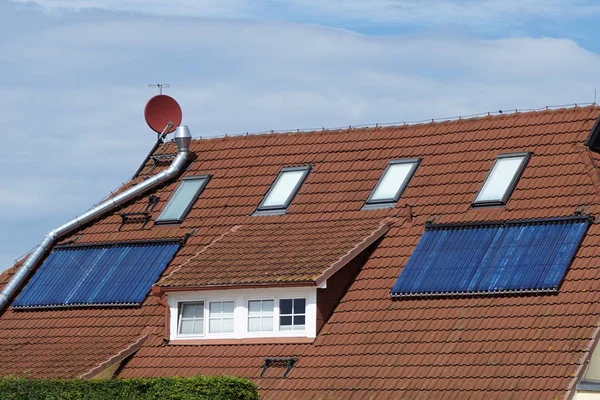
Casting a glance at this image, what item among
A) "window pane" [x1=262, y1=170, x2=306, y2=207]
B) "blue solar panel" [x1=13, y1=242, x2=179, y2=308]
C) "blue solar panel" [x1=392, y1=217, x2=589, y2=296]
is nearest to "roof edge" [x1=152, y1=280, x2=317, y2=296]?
"blue solar panel" [x1=13, y1=242, x2=179, y2=308]

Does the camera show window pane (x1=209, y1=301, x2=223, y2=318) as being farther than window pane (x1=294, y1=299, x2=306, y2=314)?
Yes

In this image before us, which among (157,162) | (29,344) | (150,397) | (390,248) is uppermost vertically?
(157,162)

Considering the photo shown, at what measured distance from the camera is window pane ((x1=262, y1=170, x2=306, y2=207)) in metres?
35.2

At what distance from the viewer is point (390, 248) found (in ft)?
104

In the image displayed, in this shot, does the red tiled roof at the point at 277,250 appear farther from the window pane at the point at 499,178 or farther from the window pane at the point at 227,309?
the window pane at the point at 499,178

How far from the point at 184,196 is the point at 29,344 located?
582 cm

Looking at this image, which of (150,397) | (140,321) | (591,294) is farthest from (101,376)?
(591,294)

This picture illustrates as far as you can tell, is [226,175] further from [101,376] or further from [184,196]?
[101,376]

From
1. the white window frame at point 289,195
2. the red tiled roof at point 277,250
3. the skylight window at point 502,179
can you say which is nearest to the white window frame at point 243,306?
the red tiled roof at point 277,250

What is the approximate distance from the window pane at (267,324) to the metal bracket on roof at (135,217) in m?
6.48

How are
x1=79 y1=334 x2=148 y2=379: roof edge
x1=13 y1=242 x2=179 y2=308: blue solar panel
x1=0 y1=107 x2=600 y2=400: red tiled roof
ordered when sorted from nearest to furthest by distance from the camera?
x1=0 y1=107 x2=600 y2=400: red tiled roof, x1=79 y1=334 x2=148 y2=379: roof edge, x1=13 y1=242 x2=179 y2=308: blue solar panel

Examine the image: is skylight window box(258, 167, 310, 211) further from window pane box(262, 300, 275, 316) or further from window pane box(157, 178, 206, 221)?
window pane box(262, 300, 275, 316)

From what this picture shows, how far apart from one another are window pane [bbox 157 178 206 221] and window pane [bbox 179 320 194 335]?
414cm

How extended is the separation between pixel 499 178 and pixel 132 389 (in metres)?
10.3
